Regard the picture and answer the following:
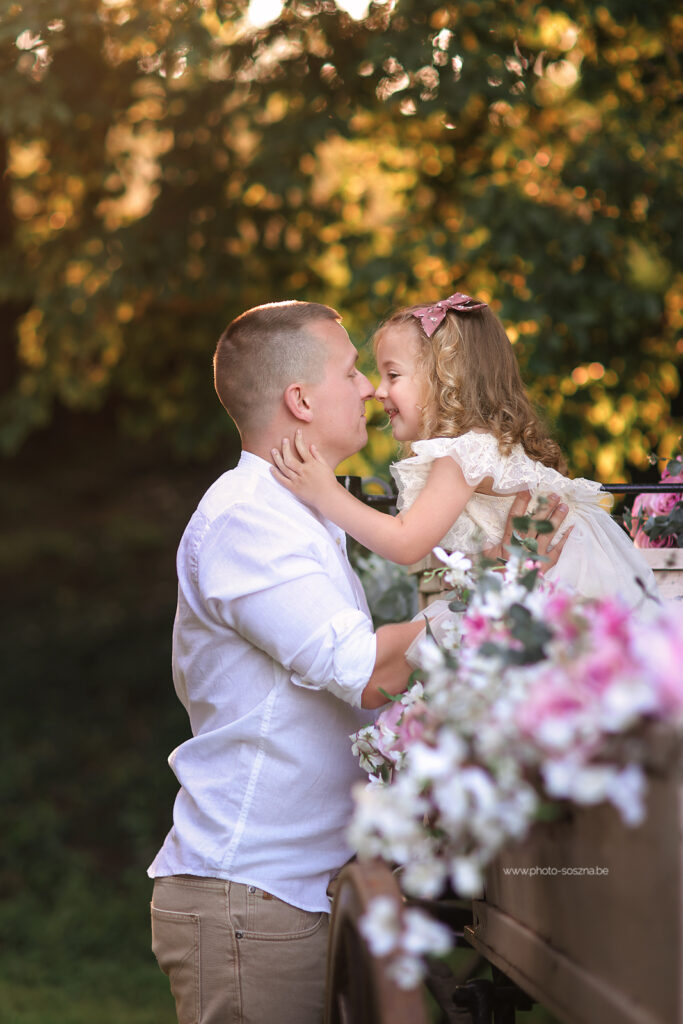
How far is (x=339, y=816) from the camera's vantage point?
2123mm

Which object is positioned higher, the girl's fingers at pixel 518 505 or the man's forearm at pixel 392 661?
the girl's fingers at pixel 518 505

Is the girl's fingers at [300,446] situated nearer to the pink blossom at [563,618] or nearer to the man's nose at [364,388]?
the man's nose at [364,388]

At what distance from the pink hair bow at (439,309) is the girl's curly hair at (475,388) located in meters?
0.01

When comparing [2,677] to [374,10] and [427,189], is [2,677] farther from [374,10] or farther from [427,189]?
[374,10]

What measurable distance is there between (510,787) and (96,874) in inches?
223

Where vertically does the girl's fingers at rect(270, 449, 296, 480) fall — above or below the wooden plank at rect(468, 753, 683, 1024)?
above

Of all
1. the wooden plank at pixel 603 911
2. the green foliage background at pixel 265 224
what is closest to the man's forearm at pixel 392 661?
the wooden plank at pixel 603 911

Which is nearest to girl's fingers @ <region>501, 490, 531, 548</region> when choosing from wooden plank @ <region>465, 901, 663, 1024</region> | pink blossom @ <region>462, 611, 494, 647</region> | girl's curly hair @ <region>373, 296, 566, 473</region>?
girl's curly hair @ <region>373, 296, 566, 473</region>

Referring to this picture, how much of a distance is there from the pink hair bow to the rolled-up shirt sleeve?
2.23ft

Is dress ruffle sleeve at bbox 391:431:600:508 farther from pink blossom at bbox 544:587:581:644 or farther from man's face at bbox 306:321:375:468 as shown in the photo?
pink blossom at bbox 544:587:581:644

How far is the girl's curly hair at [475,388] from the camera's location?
2.42 meters

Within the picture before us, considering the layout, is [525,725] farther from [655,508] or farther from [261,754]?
[655,508]

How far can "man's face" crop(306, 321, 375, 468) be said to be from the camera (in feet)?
7.45

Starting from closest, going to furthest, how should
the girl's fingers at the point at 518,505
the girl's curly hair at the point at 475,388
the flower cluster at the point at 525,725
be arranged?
the flower cluster at the point at 525,725
the girl's fingers at the point at 518,505
the girl's curly hair at the point at 475,388
